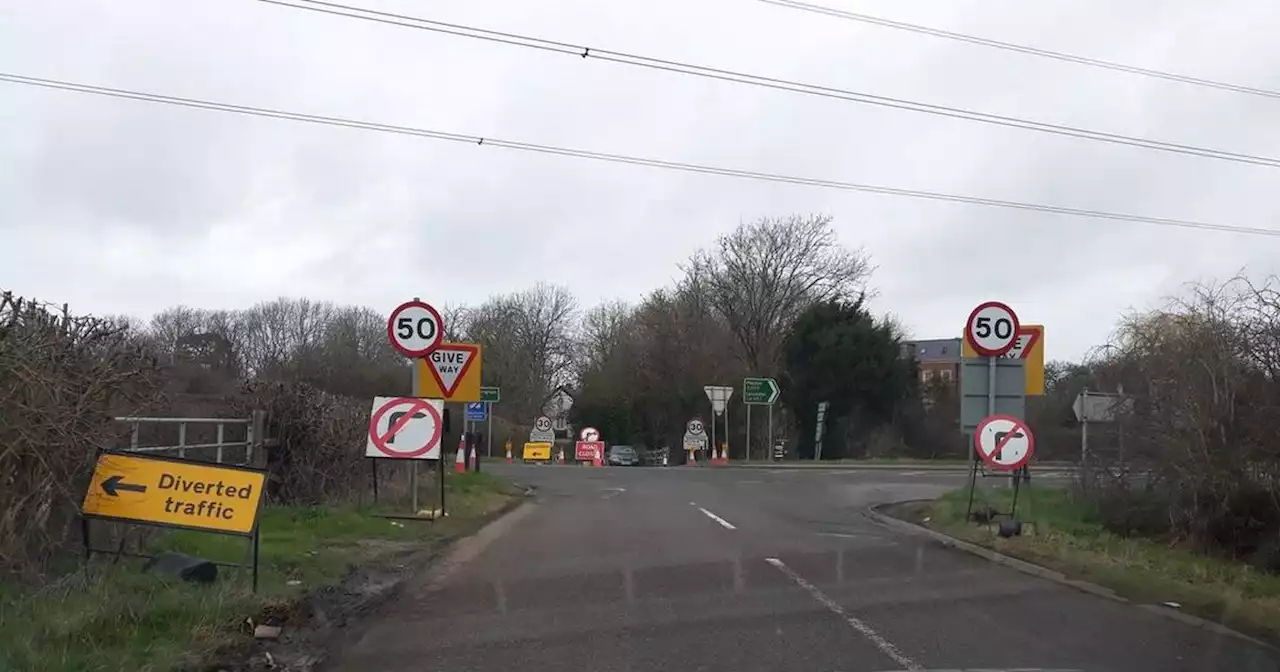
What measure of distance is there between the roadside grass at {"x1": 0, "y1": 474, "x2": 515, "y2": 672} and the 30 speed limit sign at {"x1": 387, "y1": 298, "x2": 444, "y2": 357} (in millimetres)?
3839

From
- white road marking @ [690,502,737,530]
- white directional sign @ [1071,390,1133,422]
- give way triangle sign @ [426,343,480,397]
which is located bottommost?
white road marking @ [690,502,737,530]

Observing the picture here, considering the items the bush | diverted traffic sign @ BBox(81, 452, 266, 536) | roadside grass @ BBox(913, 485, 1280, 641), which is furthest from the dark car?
the bush

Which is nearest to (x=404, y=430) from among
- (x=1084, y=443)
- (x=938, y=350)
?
(x=1084, y=443)

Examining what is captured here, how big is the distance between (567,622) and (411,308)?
8251mm

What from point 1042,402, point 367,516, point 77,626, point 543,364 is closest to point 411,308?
point 367,516

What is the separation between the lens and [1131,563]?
12367mm

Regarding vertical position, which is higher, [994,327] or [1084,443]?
[994,327]

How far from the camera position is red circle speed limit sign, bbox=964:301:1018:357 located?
16328 millimetres

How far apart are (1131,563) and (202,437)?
1285 cm

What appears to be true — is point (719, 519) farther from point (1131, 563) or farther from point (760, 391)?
point (760, 391)

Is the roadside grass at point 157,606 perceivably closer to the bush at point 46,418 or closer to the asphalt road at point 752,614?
the bush at point 46,418

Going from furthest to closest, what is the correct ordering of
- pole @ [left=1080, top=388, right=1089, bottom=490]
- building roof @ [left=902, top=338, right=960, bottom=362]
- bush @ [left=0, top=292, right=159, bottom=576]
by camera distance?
building roof @ [left=902, top=338, right=960, bottom=362] < pole @ [left=1080, top=388, right=1089, bottom=490] < bush @ [left=0, top=292, right=159, bottom=576]

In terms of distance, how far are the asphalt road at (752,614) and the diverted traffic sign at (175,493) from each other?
1.56m

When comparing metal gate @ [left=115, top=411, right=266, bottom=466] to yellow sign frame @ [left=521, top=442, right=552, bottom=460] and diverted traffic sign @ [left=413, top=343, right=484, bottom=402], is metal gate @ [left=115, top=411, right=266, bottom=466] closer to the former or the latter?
diverted traffic sign @ [left=413, top=343, right=484, bottom=402]
